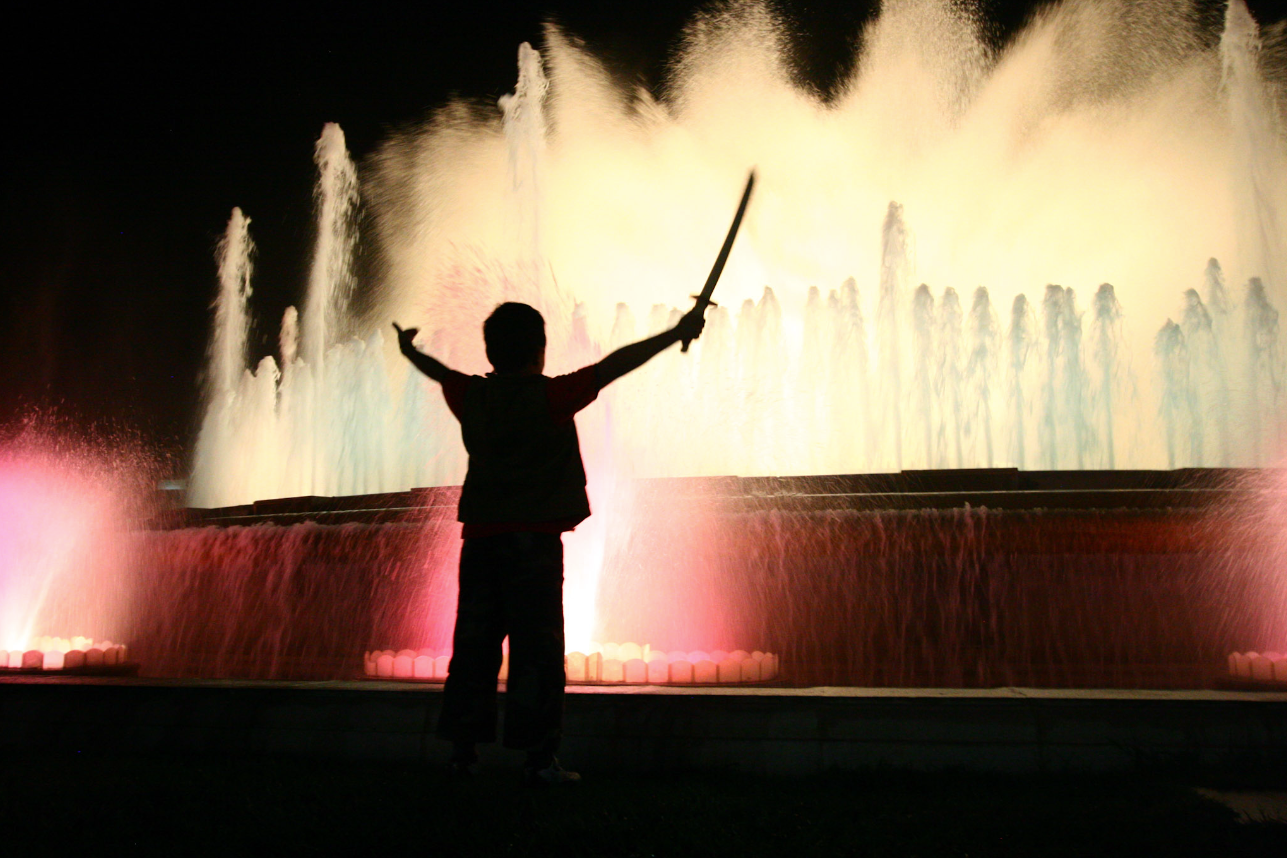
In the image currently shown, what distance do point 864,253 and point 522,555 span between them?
16352 mm

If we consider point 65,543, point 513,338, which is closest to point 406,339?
point 513,338

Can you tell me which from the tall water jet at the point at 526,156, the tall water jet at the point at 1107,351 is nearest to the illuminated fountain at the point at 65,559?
the tall water jet at the point at 526,156

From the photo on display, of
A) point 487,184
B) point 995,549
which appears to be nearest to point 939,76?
point 487,184

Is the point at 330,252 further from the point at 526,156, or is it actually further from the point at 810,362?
the point at 810,362

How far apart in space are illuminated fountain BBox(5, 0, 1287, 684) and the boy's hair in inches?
96.6

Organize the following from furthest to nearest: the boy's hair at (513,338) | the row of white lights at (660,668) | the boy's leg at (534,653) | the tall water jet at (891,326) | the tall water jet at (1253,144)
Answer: the tall water jet at (1253,144) < the tall water jet at (891,326) < the row of white lights at (660,668) < the boy's hair at (513,338) < the boy's leg at (534,653)

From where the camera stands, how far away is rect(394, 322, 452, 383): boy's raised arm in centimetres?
333

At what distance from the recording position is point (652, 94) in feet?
58.5

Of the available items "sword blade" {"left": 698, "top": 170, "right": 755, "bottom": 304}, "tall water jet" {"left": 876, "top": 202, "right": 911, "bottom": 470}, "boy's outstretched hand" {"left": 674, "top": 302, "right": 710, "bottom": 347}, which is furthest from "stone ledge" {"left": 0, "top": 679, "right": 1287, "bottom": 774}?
"tall water jet" {"left": 876, "top": 202, "right": 911, "bottom": 470}

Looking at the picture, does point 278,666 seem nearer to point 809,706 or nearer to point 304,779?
point 304,779

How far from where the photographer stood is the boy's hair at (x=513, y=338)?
10.4ft

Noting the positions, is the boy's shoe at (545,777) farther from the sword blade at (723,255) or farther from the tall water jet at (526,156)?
the tall water jet at (526,156)

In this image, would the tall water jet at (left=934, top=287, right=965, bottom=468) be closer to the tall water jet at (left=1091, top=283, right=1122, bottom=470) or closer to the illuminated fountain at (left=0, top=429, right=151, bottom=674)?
the tall water jet at (left=1091, top=283, right=1122, bottom=470)

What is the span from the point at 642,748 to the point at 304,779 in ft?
3.70
